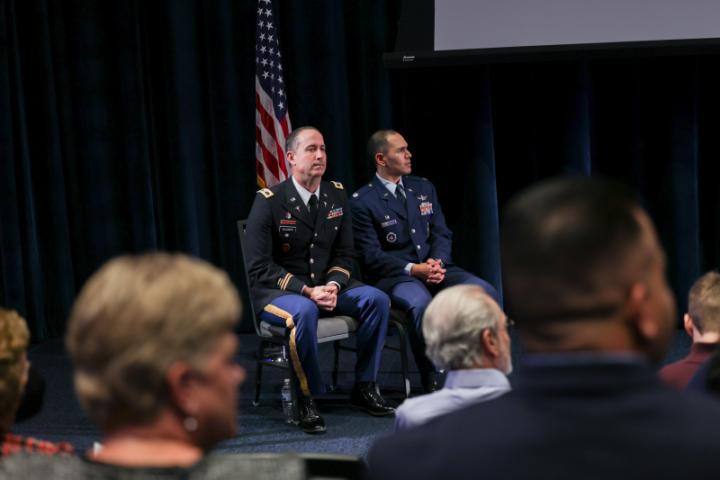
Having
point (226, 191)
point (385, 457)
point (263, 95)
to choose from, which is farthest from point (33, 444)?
point (226, 191)

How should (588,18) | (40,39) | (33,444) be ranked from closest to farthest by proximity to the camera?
1. (33,444)
2. (588,18)
3. (40,39)

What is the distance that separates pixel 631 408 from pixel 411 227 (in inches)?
142

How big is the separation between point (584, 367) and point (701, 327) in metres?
1.58

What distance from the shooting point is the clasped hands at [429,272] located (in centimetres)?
439

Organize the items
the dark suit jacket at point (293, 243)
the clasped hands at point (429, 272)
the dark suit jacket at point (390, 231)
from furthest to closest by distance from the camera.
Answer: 1. the dark suit jacket at point (390, 231)
2. the clasped hands at point (429, 272)
3. the dark suit jacket at point (293, 243)

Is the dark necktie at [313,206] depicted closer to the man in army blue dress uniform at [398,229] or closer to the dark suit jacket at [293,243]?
the dark suit jacket at [293,243]

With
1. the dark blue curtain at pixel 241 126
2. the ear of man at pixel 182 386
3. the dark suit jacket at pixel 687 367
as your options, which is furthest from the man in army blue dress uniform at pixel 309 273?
the ear of man at pixel 182 386

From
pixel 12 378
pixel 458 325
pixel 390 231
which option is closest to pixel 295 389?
pixel 390 231

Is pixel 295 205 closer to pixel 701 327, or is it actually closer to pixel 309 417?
pixel 309 417

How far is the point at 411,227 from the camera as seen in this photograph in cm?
456

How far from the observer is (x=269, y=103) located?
530 centimetres

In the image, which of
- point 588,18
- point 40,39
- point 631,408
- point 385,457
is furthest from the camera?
point 40,39

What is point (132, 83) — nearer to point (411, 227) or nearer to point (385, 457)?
point (411, 227)

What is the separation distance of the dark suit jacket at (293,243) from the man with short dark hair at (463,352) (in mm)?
1771
